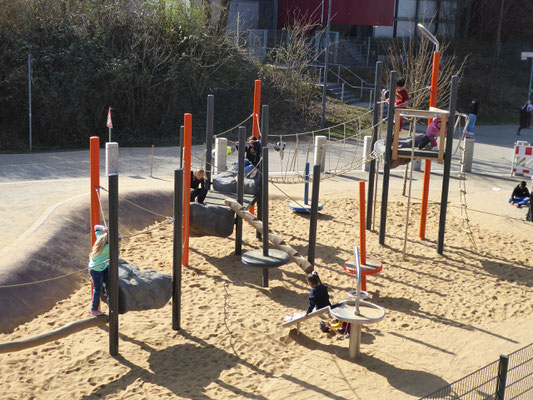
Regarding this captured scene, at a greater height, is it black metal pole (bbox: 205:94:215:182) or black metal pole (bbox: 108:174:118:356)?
black metal pole (bbox: 205:94:215:182)

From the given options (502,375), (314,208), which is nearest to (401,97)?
(314,208)

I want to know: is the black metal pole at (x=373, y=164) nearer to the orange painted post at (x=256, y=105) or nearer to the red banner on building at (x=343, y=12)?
the orange painted post at (x=256, y=105)

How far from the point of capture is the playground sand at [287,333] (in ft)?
28.8

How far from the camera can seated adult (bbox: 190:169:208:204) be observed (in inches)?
542

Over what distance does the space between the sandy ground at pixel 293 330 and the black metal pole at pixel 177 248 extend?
0.97ft

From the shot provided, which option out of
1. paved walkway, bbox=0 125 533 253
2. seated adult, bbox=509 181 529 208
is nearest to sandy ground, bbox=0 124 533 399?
paved walkway, bbox=0 125 533 253

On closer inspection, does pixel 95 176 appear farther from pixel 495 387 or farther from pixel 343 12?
pixel 343 12

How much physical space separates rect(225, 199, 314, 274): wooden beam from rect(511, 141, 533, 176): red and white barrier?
38.6ft

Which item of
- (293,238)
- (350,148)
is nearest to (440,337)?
(293,238)

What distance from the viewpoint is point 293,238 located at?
15.0m

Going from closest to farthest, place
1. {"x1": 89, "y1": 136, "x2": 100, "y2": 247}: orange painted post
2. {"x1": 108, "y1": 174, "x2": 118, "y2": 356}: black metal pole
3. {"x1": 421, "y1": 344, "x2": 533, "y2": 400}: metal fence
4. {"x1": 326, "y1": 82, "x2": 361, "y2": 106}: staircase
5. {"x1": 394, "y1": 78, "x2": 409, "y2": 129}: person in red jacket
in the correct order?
1. {"x1": 421, "y1": 344, "x2": 533, "y2": 400}: metal fence
2. {"x1": 108, "y1": 174, "x2": 118, "y2": 356}: black metal pole
3. {"x1": 89, "y1": 136, "x2": 100, "y2": 247}: orange painted post
4. {"x1": 394, "y1": 78, "x2": 409, "y2": 129}: person in red jacket
5. {"x1": 326, "y1": 82, "x2": 361, "y2": 106}: staircase

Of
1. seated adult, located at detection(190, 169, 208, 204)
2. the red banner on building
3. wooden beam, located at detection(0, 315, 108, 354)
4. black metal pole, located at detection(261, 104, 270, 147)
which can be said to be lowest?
wooden beam, located at detection(0, 315, 108, 354)

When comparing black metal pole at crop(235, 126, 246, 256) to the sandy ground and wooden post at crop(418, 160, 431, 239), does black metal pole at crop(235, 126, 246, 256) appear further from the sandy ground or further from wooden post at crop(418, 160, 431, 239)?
wooden post at crop(418, 160, 431, 239)

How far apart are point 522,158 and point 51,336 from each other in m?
17.0
